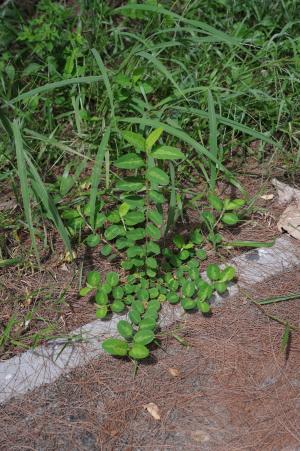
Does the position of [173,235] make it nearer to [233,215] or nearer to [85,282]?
[233,215]

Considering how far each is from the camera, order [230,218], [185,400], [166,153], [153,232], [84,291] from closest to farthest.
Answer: [185,400], [166,153], [153,232], [84,291], [230,218]

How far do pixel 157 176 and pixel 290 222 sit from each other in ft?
2.85

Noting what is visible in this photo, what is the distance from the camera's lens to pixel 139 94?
3.00m

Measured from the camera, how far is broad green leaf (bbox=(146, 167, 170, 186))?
2100 mm

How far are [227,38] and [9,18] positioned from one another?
171 centimetres

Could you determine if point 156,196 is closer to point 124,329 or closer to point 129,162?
point 129,162

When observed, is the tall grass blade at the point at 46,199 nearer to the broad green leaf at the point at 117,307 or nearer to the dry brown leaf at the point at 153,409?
the broad green leaf at the point at 117,307

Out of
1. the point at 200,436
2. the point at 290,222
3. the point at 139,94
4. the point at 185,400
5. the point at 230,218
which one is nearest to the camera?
the point at 200,436

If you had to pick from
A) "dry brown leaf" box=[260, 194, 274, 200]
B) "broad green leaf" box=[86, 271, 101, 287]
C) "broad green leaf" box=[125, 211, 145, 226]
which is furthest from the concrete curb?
"dry brown leaf" box=[260, 194, 274, 200]

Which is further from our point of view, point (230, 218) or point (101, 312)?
point (230, 218)

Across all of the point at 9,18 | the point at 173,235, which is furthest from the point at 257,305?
the point at 9,18

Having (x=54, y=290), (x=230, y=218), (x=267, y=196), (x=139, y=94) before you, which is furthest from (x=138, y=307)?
(x=139, y=94)

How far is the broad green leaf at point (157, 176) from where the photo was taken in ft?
6.89

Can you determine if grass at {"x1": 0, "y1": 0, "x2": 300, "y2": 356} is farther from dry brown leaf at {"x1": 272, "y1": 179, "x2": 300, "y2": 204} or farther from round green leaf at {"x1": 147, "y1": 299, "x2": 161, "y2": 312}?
round green leaf at {"x1": 147, "y1": 299, "x2": 161, "y2": 312}
